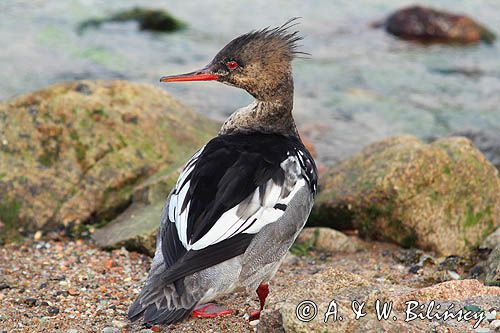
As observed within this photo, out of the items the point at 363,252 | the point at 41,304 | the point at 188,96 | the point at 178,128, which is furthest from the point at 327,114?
the point at 41,304

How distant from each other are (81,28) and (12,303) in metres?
10.9

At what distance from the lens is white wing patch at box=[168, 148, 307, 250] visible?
430 centimetres

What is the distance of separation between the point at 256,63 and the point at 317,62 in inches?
324

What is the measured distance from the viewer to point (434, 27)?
15.7 metres

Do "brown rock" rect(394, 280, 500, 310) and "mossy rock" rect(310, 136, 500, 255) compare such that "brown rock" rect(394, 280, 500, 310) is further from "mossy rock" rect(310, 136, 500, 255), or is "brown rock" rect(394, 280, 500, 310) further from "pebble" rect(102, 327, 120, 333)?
"pebble" rect(102, 327, 120, 333)

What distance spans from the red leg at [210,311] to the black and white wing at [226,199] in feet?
1.96

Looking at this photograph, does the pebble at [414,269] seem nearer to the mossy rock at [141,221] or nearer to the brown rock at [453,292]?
the brown rock at [453,292]

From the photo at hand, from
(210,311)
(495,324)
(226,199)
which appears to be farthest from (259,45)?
(495,324)

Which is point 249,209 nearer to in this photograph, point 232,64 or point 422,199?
point 232,64

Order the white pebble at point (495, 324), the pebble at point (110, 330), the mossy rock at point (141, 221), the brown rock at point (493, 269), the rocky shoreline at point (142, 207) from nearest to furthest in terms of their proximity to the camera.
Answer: the white pebble at point (495, 324)
the pebble at point (110, 330)
the brown rock at point (493, 269)
the rocky shoreline at point (142, 207)
the mossy rock at point (141, 221)

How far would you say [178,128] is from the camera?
24.5 ft

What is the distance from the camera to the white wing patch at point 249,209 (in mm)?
4305

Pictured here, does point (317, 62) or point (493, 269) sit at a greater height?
point (317, 62)

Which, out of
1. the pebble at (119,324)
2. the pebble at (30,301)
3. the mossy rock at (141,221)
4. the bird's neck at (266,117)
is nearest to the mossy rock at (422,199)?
the bird's neck at (266,117)
